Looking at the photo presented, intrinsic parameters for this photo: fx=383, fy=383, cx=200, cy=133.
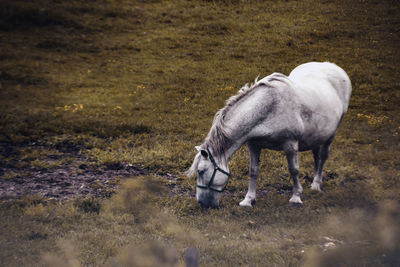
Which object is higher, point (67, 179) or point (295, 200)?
point (295, 200)

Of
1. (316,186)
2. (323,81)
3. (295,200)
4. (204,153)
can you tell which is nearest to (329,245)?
(295,200)

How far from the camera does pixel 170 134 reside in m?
13.9

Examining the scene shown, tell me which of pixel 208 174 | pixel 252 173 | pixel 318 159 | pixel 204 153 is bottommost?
pixel 318 159

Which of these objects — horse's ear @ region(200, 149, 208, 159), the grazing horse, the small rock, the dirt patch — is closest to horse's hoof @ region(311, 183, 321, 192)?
the grazing horse

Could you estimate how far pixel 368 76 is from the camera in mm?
19469

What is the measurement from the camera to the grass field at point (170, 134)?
21.8 ft

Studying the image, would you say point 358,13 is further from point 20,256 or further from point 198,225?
point 20,256

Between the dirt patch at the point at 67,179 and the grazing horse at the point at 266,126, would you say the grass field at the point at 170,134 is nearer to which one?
the dirt patch at the point at 67,179

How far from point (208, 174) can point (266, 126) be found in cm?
149

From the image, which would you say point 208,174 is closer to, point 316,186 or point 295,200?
point 295,200

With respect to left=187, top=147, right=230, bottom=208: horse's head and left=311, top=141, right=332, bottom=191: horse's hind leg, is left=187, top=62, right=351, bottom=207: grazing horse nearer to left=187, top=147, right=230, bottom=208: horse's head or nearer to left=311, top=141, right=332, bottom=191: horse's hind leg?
left=187, top=147, right=230, bottom=208: horse's head

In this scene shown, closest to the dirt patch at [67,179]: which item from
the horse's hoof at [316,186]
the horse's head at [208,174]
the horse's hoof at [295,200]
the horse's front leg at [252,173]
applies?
the horse's front leg at [252,173]

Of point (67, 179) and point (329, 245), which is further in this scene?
point (67, 179)

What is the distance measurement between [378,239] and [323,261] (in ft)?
4.27
